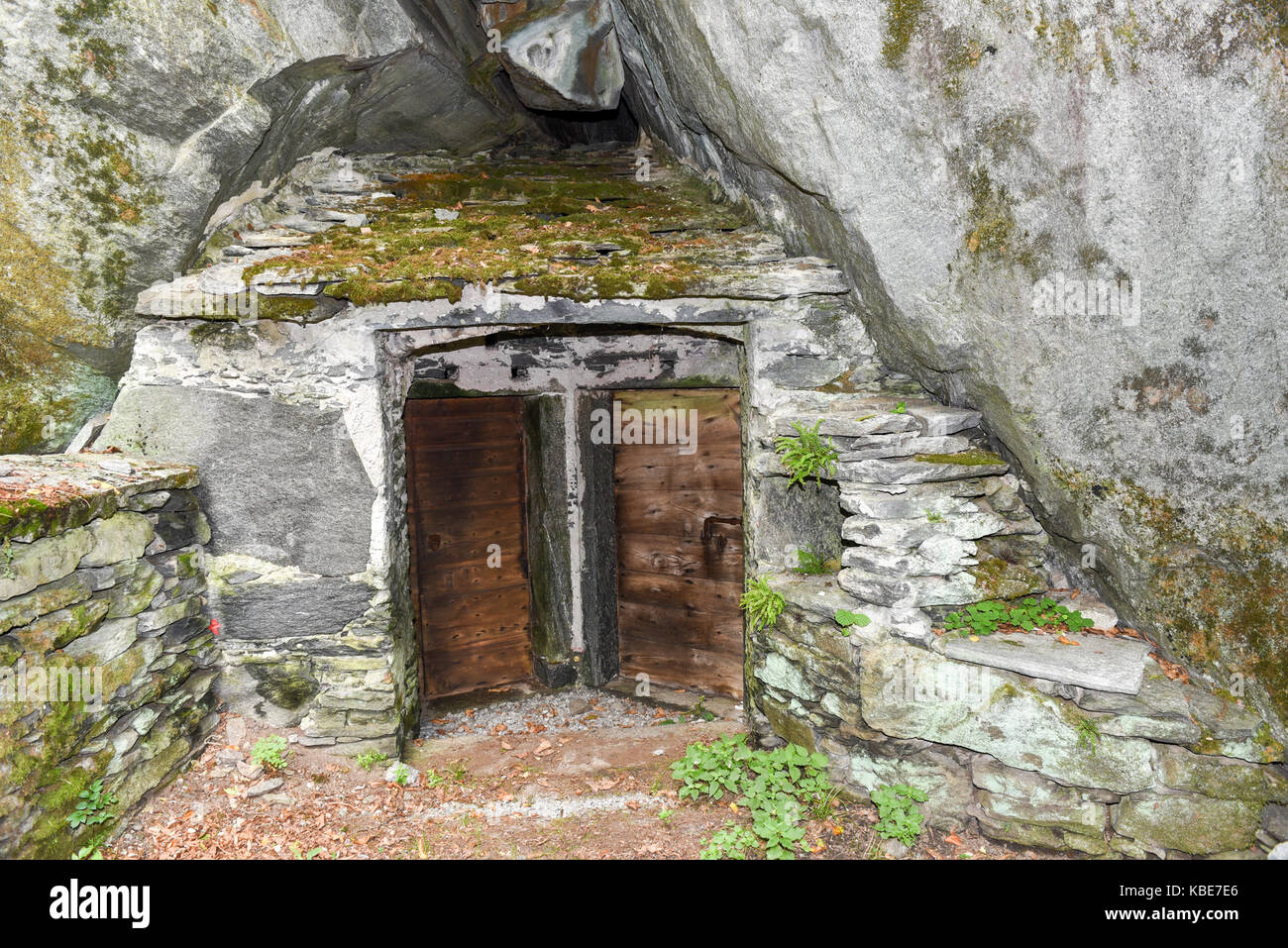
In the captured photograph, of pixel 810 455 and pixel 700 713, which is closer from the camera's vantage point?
pixel 810 455

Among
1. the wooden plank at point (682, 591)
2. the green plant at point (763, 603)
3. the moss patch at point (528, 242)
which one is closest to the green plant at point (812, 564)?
the green plant at point (763, 603)

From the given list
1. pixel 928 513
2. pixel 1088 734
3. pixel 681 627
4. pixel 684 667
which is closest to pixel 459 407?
pixel 681 627

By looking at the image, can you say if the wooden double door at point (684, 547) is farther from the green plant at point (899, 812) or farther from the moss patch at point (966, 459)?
the green plant at point (899, 812)

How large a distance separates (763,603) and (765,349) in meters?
1.49

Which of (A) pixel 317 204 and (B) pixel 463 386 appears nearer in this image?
(A) pixel 317 204

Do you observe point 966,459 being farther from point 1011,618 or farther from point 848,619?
point 848,619

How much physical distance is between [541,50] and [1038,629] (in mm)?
4762

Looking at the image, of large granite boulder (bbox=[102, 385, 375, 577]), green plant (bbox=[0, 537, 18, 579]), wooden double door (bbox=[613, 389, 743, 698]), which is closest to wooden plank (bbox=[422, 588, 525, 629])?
wooden double door (bbox=[613, 389, 743, 698])

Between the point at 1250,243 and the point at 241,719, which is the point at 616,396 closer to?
the point at 241,719

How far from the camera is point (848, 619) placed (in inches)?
152

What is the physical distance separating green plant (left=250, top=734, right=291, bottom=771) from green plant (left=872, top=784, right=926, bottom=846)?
330 centimetres

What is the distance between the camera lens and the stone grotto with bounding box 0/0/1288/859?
3.19 metres

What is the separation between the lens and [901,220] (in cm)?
370
